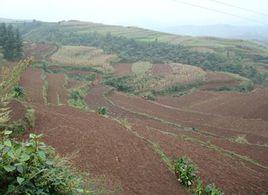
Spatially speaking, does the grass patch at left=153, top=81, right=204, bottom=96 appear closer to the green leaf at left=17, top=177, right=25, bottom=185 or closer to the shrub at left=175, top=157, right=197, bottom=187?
the shrub at left=175, top=157, right=197, bottom=187

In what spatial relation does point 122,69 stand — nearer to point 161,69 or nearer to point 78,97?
point 161,69

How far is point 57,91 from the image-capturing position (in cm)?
3531

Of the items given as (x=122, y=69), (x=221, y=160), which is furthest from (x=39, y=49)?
(x=221, y=160)

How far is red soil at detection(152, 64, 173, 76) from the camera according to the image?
5581 cm

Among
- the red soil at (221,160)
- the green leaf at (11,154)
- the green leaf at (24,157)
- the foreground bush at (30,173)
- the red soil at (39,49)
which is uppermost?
the green leaf at (11,154)

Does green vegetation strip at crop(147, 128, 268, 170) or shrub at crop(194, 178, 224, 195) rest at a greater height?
shrub at crop(194, 178, 224, 195)

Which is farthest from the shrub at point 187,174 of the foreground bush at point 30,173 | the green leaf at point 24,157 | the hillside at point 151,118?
the green leaf at point 24,157

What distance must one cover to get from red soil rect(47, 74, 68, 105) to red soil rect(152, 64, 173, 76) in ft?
55.0

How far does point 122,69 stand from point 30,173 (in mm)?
52051

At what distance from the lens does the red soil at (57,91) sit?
1230 inches

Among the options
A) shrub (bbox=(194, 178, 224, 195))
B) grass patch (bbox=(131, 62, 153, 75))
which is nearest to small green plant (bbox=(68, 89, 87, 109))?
grass patch (bbox=(131, 62, 153, 75))

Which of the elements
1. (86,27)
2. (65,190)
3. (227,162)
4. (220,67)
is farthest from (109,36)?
(65,190)

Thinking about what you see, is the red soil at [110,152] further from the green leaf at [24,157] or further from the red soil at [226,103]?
the red soil at [226,103]

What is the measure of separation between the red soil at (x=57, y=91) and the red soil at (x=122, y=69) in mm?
11732
